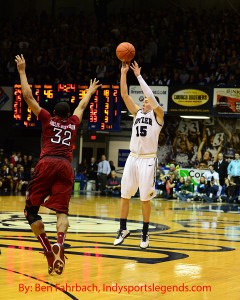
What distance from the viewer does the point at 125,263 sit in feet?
26.5

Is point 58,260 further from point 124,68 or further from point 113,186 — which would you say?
point 113,186

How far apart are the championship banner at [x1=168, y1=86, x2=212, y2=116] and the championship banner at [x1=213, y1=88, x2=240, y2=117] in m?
0.24

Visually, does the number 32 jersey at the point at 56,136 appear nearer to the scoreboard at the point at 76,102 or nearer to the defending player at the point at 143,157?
the defending player at the point at 143,157

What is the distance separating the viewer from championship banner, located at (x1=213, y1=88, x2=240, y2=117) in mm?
24781

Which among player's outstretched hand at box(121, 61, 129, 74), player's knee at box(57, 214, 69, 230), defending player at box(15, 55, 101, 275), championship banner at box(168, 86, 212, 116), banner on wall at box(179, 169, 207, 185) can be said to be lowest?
banner on wall at box(179, 169, 207, 185)

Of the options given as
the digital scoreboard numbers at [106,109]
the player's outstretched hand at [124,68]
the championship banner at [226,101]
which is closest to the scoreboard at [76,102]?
the digital scoreboard numbers at [106,109]

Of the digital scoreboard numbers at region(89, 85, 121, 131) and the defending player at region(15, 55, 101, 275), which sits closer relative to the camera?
the defending player at region(15, 55, 101, 275)

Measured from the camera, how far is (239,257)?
30.0ft

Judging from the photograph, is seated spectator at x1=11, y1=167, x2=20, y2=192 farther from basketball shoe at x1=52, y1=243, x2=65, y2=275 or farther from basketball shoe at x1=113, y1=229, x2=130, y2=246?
basketball shoe at x1=52, y1=243, x2=65, y2=275

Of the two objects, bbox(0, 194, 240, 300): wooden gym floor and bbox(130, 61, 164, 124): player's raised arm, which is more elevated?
bbox(130, 61, 164, 124): player's raised arm

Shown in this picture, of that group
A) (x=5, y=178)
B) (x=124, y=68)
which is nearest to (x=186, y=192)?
(x=5, y=178)

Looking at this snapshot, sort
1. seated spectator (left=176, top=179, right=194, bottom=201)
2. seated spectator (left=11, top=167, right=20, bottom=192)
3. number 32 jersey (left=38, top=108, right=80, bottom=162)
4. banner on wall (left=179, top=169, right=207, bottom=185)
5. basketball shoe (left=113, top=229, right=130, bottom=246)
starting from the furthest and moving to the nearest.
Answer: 1. banner on wall (left=179, top=169, right=207, bottom=185)
2. seated spectator (left=11, top=167, right=20, bottom=192)
3. seated spectator (left=176, top=179, right=194, bottom=201)
4. basketball shoe (left=113, top=229, right=130, bottom=246)
5. number 32 jersey (left=38, top=108, right=80, bottom=162)

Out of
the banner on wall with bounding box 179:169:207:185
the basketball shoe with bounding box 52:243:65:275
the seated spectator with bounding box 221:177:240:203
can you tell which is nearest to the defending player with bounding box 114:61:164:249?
the basketball shoe with bounding box 52:243:65:275

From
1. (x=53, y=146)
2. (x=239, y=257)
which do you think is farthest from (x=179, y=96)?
(x=53, y=146)
